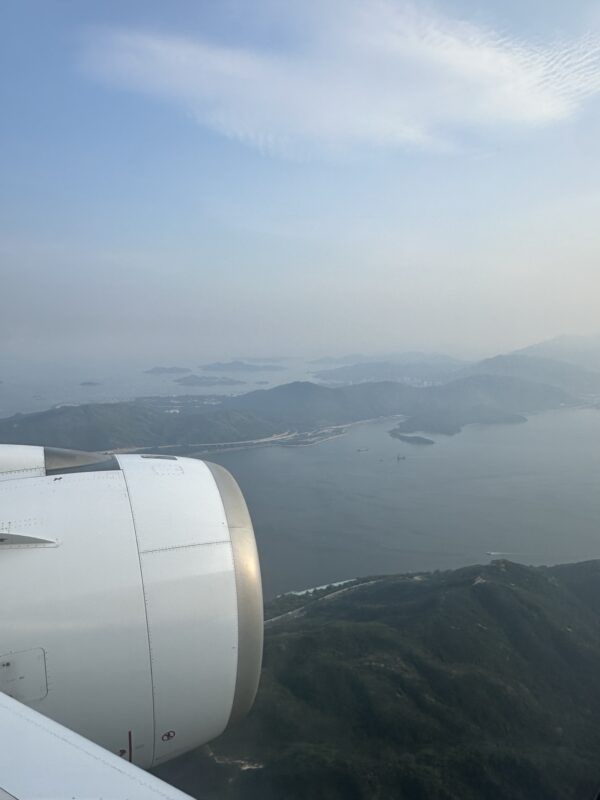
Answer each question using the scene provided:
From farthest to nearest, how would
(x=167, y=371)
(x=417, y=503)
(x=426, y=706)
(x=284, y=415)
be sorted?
(x=167, y=371) → (x=284, y=415) → (x=417, y=503) → (x=426, y=706)

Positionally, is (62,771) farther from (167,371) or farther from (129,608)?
(167,371)

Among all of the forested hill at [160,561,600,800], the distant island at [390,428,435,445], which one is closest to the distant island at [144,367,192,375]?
the distant island at [390,428,435,445]

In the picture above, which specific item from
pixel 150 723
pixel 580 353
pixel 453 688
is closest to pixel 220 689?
pixel 150 723

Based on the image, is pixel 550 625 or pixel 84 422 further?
pixel 84 422

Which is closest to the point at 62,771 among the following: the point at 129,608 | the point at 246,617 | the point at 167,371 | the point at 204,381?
the point at 129,608

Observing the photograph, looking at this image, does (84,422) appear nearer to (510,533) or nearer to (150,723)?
(510,533)

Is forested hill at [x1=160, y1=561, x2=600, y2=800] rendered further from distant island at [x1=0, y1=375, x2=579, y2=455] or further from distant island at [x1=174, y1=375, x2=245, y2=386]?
distant island at [x1=174, y1=375, x2=245, y2=386]

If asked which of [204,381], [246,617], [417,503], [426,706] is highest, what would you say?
[204,381]
